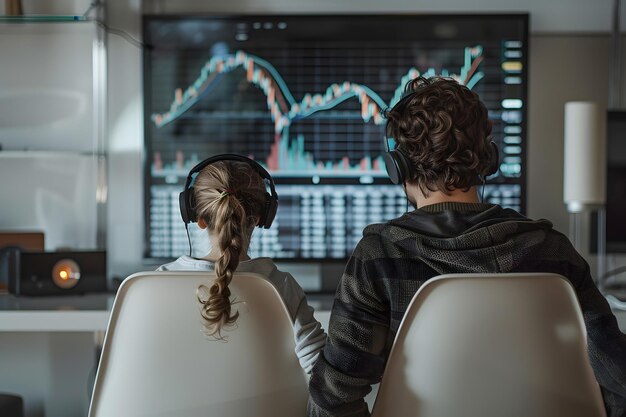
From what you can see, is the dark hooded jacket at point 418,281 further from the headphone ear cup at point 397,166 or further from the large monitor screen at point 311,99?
the large monitor screen at point 311,99

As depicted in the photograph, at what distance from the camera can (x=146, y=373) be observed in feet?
4.09

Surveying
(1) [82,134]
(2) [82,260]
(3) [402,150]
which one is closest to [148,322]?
(3) [402,150]

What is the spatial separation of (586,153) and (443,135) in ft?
4.52

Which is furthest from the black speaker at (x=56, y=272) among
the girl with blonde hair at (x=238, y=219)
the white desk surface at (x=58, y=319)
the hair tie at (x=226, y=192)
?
the hair tie at (x=226, y=192)

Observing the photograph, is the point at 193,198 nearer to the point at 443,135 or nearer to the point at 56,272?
the point at 443,135

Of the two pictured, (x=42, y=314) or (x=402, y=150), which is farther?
(x=42, y=314)

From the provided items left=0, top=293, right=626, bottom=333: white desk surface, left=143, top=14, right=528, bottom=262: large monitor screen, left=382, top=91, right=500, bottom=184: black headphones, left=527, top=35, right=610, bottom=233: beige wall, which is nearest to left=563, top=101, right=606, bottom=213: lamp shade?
left=143, top=14, right=528, bottom=262: large monitor screen

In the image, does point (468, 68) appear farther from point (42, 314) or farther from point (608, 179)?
point (42, 314)

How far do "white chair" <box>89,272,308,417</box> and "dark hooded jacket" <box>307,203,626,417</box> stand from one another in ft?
0.32

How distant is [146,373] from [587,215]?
1.99 m

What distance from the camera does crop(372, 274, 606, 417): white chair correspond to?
1138mm

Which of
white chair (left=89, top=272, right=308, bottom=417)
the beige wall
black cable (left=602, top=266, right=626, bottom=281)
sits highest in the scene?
the beige wall

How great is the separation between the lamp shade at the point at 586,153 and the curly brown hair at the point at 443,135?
128cm

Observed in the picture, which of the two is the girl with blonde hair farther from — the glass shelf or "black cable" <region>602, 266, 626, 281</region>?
"black cable" <region>602, 266, 626, 281</region>
